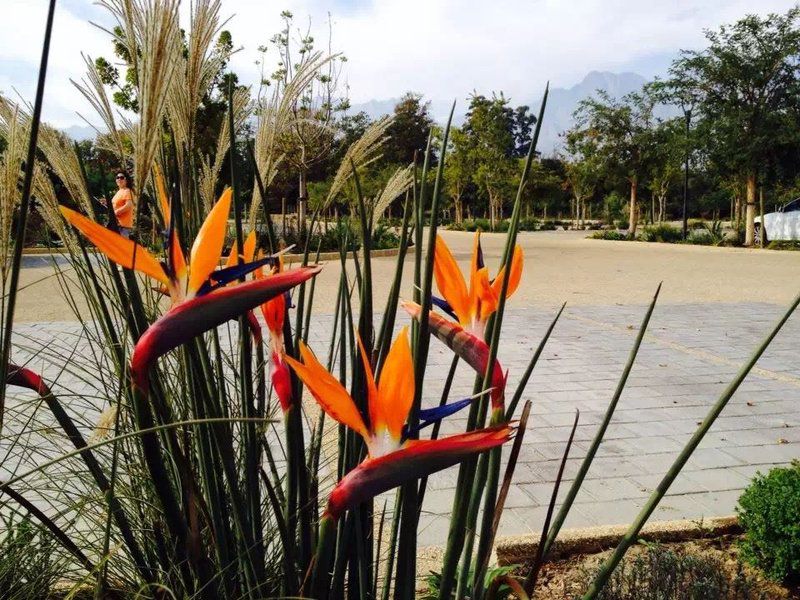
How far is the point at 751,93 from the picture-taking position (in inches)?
770

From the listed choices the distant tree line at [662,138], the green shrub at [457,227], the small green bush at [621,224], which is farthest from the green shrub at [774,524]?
the small green bush at [621,224]

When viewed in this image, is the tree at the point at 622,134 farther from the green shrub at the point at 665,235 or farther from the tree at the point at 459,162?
the tree at the point at 459,162

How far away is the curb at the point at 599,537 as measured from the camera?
250 cm

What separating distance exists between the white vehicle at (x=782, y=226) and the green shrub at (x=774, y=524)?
62.9 ft

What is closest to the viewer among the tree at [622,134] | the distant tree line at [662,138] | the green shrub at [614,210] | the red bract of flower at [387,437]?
the red bract of flower at [387,437]

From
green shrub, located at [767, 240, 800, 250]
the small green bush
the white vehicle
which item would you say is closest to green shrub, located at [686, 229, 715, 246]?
the white vehicle

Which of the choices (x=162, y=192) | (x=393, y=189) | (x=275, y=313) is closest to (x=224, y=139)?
(x=162, y=192)

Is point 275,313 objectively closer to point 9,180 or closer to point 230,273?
point 230,273

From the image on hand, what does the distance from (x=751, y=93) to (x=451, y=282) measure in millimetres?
21815

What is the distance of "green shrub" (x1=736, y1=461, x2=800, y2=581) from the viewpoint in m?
2.26

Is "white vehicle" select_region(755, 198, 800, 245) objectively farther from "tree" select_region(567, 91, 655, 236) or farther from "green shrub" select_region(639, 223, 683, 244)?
"tree" select_region(567, 91, 655, 236)

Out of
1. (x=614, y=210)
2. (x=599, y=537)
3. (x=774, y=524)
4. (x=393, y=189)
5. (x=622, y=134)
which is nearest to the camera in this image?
(x=393, y=189)

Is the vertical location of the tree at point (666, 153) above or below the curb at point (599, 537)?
above

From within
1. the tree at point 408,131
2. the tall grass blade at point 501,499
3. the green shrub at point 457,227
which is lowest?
the tall grass blade at point 501,499
